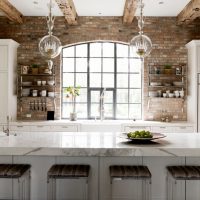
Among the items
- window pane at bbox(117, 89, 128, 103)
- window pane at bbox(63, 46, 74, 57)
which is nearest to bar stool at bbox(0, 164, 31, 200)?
window pane at bbox(117, 89, 128, 103)

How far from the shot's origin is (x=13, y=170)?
3119mm

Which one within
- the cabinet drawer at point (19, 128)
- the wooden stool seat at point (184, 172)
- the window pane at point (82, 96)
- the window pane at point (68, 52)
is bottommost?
the wooden stool seat at point (184, 172)

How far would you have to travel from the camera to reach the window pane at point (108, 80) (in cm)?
748

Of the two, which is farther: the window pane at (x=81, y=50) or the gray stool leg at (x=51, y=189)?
the window pane at (x=81, y=50)

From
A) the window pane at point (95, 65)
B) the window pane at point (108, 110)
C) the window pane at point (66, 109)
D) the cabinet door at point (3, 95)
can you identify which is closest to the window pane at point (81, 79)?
the window pane at point (95, 65)

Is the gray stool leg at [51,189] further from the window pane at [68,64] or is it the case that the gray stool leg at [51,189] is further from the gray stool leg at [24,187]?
the window pane at [68,64]

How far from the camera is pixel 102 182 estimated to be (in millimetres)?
3496

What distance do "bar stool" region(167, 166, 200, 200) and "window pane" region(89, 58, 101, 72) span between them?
175 inches

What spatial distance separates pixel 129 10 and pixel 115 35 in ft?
3.59

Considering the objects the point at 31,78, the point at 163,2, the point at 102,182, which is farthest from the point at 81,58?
the point at 102,182

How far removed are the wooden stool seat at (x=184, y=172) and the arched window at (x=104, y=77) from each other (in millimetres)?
4192

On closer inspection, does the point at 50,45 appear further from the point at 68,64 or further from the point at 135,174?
the point at 68,64

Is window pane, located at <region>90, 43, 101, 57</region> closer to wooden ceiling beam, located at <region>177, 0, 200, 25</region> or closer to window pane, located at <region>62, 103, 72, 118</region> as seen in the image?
Answer: window pane, located at <region>62, 103, 72, 118</region>

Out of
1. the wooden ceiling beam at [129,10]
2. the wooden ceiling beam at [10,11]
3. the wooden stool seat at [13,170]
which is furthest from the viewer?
the wooden ceiling beam at [10,11]
